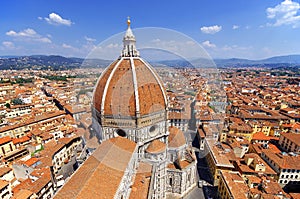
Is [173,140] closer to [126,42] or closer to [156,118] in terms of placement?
[156,118]

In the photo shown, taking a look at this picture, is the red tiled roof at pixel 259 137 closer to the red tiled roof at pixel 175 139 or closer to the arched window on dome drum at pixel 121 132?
the red tiled roof at pixel 175 139

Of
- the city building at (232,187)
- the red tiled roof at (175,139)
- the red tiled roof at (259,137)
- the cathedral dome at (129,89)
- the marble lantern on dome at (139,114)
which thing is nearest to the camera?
the cathedral dome at (129,89)

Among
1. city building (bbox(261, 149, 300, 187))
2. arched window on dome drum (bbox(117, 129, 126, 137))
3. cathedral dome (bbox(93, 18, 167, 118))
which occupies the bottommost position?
city building (bbox(261, 149, 300, 187))

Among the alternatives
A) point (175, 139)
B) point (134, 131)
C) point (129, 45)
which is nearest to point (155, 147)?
point (134, 131)

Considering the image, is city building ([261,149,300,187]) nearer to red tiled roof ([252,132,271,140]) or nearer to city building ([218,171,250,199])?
city building ([218,171,250,199])

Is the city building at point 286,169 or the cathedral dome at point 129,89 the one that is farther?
the city building at point 286,169

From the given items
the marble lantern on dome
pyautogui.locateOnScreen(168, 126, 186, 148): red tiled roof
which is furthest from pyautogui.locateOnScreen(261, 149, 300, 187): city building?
pyautogui.locateOnScreen(168, 126, 186, 148): red tiled roof

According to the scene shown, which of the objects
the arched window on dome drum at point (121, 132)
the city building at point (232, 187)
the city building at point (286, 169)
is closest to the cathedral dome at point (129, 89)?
the arched window on dome drum at point (121, 132)
